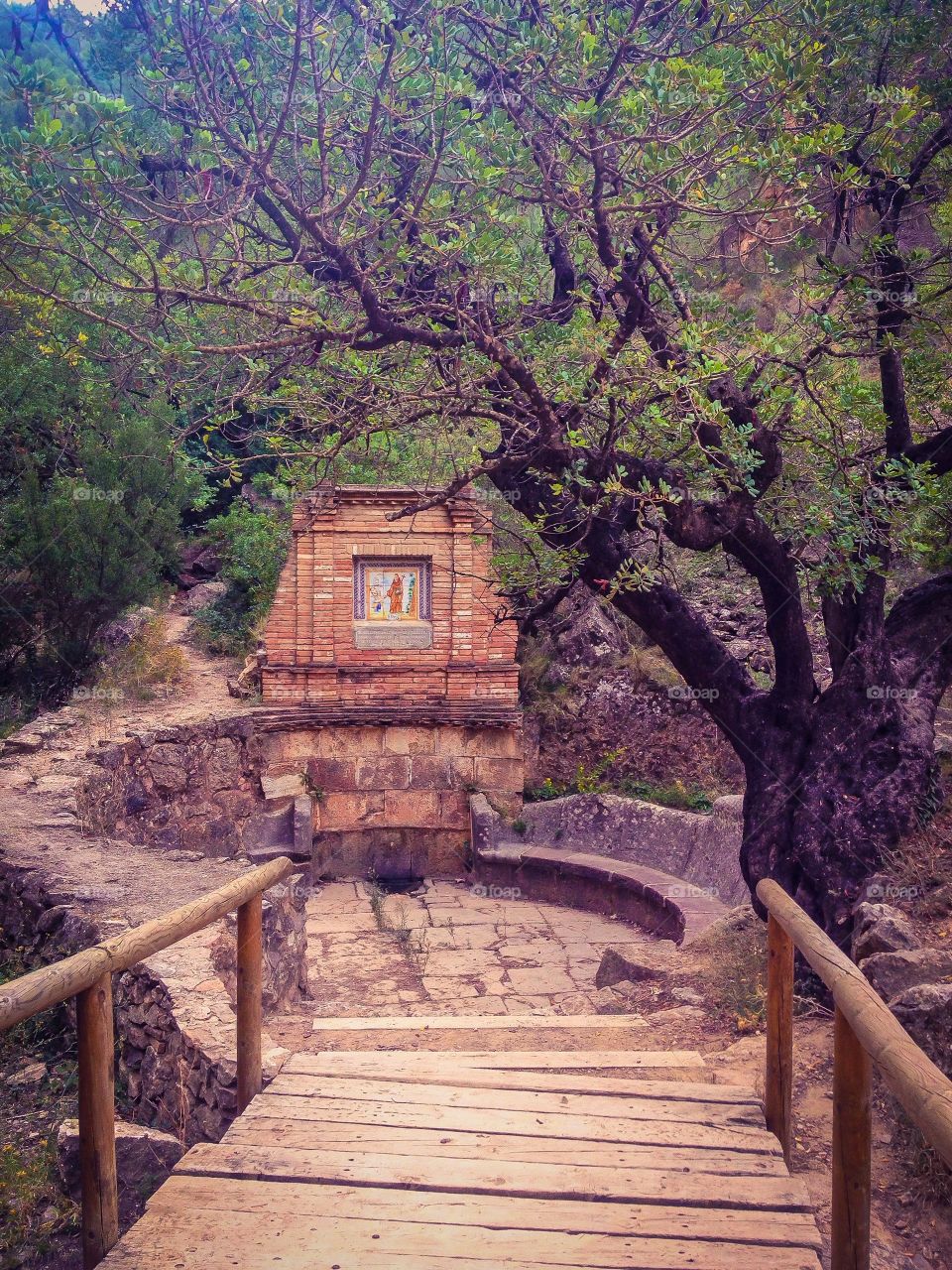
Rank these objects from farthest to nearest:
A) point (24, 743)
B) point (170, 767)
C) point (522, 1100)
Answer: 1. point (170, 767)
2. point (24, 743)
3. point (522, 1100)

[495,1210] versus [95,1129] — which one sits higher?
[95,1129]

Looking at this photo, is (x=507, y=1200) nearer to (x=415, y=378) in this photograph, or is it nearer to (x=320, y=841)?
(x=415, y=378)

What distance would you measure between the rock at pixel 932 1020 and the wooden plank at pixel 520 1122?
3.03ft

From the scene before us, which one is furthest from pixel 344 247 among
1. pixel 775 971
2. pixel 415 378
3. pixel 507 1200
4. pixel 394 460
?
pixel 394 460

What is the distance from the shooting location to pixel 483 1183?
2.72 m

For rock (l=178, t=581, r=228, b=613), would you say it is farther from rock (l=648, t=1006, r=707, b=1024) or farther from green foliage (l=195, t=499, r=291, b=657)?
rock (l=648, t=1006, r=707, b=1024)

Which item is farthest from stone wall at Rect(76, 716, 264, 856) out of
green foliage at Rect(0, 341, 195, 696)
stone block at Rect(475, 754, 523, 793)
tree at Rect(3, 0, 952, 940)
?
tree at Rect(3, 0, 952, 940)

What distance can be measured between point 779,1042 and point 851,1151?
2.58 ft

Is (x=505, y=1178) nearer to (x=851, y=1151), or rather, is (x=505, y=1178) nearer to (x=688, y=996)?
(x=851, y=1151)

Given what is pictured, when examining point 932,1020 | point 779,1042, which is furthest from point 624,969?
point 779,1042

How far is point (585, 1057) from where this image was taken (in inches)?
161

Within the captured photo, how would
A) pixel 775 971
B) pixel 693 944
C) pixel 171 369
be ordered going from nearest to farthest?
pixel 775 971, pixel 171 369, pixel 693 944

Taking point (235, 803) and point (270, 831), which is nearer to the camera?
point (270, 831)

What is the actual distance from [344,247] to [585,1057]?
393 centimetres
